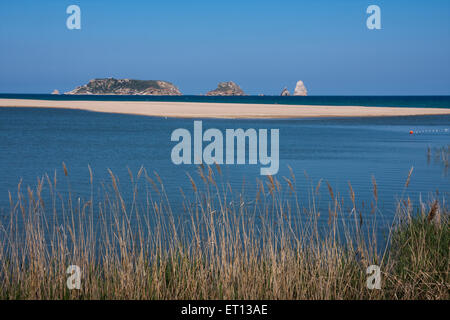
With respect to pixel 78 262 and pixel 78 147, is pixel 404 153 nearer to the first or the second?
pixel 78 147

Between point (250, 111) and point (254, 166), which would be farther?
point (250, 111)

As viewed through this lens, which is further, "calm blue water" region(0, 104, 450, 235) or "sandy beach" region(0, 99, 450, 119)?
"sandy beach" region(0, 99, 450, 119)

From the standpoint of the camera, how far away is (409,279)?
687 cm

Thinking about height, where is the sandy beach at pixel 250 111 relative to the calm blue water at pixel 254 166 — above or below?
above

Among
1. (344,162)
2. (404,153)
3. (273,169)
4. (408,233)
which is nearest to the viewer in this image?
(408,233)

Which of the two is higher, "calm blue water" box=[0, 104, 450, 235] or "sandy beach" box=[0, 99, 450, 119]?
"sandy beach" box=[0, 99, 450, 119]

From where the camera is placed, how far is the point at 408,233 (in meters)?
8.95

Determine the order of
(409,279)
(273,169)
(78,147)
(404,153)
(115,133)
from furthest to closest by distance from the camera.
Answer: (115,133) < (78,147) < (404,153) < (273,169) < (409,279)

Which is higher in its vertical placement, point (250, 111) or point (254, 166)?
point (250, 111)

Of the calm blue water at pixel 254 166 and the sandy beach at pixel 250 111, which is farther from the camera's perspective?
the sandy beach at pixel 250 111

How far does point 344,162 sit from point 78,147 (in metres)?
13.2
